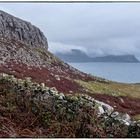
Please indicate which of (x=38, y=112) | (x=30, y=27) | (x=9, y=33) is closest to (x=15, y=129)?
(x=38, y=112)

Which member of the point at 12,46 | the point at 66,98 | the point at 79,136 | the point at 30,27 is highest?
the point at 30,27

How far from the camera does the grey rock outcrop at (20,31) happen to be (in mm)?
68875

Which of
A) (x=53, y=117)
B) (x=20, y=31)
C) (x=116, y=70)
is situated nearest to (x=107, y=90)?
(x=116, y=70)

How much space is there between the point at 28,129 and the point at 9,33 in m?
60.9

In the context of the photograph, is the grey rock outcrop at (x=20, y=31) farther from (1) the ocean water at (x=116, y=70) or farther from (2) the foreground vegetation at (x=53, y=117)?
(2) the foreground vegetation at (x=53, y=117)

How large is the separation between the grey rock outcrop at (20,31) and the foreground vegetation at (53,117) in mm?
54717

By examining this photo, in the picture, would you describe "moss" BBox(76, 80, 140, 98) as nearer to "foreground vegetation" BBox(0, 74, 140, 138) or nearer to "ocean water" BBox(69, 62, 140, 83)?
"ocean water" BBox(69, 62, 140, 83)

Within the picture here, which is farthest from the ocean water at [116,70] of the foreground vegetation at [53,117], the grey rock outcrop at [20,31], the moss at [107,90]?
the grey rock outcrop at [20,31]

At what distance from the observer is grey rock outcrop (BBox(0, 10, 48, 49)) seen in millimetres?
68875

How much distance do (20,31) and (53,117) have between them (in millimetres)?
64648

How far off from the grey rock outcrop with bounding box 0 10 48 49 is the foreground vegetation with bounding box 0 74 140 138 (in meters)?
54.7

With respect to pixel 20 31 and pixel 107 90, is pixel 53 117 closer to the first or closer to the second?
pixel 107 90

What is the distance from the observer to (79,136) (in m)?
8.95

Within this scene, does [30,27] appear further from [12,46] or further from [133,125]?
[133,125]
